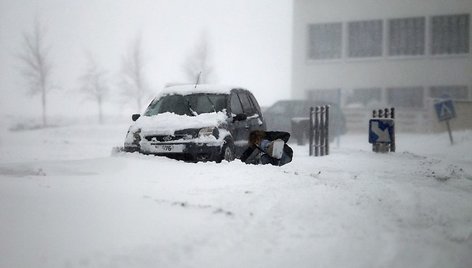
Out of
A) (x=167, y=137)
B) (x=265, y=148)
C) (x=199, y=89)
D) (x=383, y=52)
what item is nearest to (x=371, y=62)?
(x=383, y=52)

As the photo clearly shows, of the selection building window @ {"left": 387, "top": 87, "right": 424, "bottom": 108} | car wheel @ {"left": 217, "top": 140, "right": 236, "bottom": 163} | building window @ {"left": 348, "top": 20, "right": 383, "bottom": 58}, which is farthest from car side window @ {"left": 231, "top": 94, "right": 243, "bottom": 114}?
building window @ {"left": 348, "top": 20, "right": 383, "bottom": 58}

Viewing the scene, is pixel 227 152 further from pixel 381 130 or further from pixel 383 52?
pixel 383 52

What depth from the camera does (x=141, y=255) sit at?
4129mm

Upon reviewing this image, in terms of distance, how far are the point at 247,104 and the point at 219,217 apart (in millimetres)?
5897

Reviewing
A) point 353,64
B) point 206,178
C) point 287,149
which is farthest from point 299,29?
point 206,178

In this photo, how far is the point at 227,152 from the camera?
912 centimetres

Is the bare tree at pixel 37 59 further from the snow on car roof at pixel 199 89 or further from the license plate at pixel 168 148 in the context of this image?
A: the license plate at pixel 168 148

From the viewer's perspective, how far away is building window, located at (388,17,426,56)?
26.1 meters

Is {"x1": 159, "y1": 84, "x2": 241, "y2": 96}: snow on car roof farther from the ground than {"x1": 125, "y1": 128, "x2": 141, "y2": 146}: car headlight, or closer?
farther from the ground

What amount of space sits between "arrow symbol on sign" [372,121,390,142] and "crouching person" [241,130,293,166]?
537cm

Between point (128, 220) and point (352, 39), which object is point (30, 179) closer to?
point (128, 220)

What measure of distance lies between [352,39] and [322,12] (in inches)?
87.0

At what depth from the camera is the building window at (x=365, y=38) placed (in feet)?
87.7

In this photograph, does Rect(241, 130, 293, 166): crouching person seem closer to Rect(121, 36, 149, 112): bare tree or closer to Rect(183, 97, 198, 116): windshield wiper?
Rect(183, 97, 198, 116): windshield wiper
